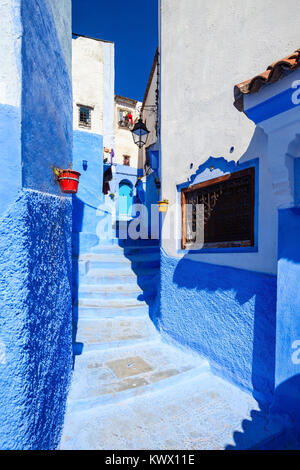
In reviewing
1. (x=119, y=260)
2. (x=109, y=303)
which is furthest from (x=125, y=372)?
(x=119, y=260)

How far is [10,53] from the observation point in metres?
1.64

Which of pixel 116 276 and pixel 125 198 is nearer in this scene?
pixel 116 276

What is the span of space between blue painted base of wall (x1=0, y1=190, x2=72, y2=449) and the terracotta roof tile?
7.83ft

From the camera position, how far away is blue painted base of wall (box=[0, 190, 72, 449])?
1623 millimetres

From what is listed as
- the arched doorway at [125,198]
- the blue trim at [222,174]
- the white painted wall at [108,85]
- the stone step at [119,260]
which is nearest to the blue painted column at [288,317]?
the blue trim at [222,174]

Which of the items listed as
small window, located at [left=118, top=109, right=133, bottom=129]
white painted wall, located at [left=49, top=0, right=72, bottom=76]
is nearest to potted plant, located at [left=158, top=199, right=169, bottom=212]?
white painted wall, located at [left=49, top=0, right=72, bottom=76]

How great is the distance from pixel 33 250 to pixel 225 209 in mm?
2925

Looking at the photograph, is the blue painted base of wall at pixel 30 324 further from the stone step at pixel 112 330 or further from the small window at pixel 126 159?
the small window at pixel 126 159

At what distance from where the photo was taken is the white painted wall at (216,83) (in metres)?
3.12

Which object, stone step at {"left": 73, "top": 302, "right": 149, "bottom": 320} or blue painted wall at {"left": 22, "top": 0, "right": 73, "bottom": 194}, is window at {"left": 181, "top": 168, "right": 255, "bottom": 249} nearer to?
stone step at {"left": 73, "top": 302, "right": 149, "bottom": 320}

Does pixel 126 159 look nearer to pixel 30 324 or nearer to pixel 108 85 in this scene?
pixel 108 85

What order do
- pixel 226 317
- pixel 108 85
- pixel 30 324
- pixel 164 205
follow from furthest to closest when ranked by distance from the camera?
pixel 108 85 → pixel 164 205 → pixel 226 317 → pixel 30 324

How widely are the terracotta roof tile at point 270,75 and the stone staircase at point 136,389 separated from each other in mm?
3774
